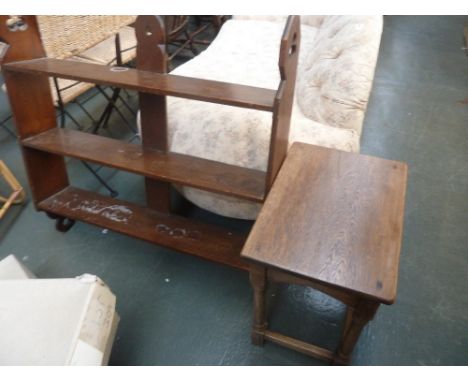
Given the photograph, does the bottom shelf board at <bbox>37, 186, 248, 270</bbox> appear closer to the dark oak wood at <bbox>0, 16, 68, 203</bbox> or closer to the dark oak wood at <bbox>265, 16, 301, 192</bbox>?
the dark oak wood at <bbox>0, 16, 68, 203</bbox>

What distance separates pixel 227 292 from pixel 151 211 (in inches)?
20.0

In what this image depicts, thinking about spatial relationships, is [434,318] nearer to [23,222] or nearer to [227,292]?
[227,292]

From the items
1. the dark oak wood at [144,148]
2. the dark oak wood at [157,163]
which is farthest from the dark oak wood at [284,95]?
the dark oak wood at [157,163]

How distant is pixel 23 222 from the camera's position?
180 cm

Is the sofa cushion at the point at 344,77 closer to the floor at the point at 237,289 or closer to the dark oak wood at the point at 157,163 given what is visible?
the dark oak wood at the point at 157,163

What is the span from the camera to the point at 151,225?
158 centimetres

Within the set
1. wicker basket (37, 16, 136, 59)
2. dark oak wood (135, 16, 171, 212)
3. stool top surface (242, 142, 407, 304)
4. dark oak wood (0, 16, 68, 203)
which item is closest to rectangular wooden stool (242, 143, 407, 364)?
stool top surface (242, 142, 407, 304)

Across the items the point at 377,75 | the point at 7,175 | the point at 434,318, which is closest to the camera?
the point at 434,318

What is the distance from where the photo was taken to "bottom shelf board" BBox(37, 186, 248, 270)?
4.84 feet

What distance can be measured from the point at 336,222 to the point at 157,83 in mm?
739

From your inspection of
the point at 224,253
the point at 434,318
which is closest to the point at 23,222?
the point at 224,253

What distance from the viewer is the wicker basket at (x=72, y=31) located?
1.71 meters

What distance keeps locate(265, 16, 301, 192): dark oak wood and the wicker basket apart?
46.7 inches

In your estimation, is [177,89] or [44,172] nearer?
[177,89]
